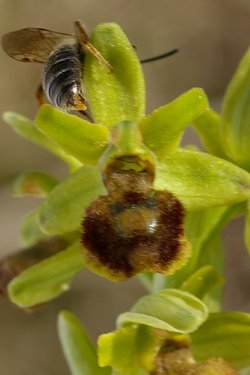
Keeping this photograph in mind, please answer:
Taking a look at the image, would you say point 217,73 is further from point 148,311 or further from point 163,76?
point 148,311

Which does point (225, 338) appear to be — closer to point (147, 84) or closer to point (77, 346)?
point (77, 346)

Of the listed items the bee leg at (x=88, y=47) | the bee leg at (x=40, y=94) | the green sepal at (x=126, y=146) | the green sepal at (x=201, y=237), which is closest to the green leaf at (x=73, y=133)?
the green sepal at (x=126, y=146)

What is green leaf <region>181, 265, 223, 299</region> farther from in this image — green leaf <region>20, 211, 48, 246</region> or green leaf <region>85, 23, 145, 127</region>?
green leaf <region>20, 211, 48, 246</region>

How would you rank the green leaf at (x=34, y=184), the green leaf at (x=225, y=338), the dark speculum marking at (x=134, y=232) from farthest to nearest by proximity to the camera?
the green leaf at (x=34, y=184) → the green leaf at (x=225, y=338) → the dark speculum marking at (x=134, y=232)

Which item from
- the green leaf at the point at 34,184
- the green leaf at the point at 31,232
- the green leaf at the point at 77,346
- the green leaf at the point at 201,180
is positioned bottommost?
the green leaf at the point at 77,346

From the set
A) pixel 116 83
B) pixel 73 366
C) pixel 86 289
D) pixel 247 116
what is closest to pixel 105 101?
pixel 116 83

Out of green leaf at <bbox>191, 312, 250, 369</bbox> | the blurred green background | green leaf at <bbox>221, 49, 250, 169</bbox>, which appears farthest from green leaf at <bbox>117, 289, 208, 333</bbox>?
the blurred green background

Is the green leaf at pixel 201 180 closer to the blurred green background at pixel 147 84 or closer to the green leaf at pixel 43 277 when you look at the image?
the green leaf at pixel 43 277

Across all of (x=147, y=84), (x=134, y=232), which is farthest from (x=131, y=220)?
(x=147, y=84)
